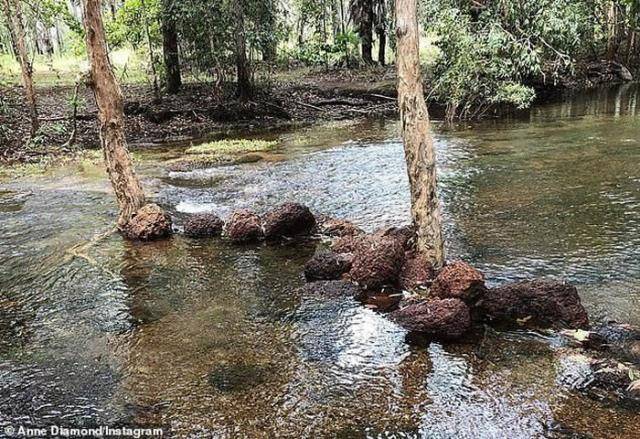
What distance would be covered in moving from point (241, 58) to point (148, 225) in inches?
483

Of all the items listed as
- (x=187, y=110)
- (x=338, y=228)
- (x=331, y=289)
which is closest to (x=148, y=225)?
(x=338, y=228)

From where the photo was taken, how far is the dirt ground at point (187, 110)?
57.5ft

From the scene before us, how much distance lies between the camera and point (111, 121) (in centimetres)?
934

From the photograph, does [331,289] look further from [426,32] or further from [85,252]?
[426,32]

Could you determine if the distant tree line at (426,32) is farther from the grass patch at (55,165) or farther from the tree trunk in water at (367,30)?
the tree trunk in water at (367,30)

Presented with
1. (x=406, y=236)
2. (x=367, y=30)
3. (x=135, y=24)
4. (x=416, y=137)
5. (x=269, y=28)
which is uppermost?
(x=367, y=30)

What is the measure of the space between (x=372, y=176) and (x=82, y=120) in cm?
1131

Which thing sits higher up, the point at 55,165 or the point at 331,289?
the point at 55,165

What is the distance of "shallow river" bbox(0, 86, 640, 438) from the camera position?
4453mm

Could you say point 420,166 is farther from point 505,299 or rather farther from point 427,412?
point 427,412

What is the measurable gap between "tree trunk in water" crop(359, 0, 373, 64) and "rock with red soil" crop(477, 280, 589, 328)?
25.4 m

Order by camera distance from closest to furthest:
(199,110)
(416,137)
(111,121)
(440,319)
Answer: (440,319) → (416,137) → (111,121) → (199,110)

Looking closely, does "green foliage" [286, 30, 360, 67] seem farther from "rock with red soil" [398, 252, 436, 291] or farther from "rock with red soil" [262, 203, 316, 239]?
"rock with red soil" [398, 252, 436, 291]

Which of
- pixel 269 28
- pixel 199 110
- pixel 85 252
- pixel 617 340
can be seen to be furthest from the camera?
pixel 199 110
